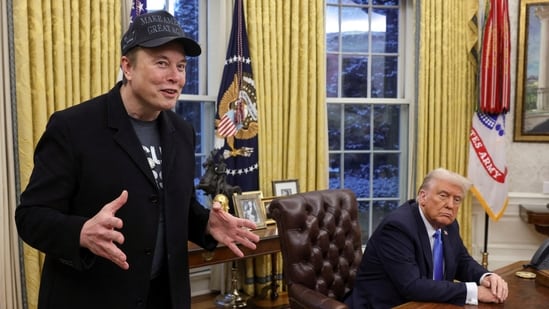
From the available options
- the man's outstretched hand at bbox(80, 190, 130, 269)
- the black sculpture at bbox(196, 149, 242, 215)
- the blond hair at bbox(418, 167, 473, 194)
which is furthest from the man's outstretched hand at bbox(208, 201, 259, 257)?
the black sculpture at bbox(196, 149, 242, 215)

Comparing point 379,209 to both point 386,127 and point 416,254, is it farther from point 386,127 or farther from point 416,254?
point 416,254

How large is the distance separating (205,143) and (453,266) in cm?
217

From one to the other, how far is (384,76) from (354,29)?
0.49m

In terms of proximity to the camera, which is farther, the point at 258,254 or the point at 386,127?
the point at 386,127

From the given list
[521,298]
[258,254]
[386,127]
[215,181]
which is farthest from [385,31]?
[521,298]

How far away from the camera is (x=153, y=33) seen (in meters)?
1.36

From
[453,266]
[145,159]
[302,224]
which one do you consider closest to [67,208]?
[145,159]

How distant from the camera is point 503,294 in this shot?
1.86 m

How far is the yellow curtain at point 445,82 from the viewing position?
3957mm

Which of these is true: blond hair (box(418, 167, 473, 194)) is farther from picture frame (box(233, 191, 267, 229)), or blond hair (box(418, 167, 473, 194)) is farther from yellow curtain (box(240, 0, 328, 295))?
yellow curtain (box(240, 0, 328, 295))

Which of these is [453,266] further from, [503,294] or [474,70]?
[474,70]

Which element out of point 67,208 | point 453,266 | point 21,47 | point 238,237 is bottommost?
point 453,266

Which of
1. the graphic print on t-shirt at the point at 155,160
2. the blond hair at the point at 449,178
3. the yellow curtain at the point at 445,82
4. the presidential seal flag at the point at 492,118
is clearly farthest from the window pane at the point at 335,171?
the graphic print on t-shirt at the point at 155,160

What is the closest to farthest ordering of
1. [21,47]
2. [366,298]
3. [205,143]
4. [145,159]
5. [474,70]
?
[145,159] → [366,298] → [21,47] → [205,143] → [474,70]
